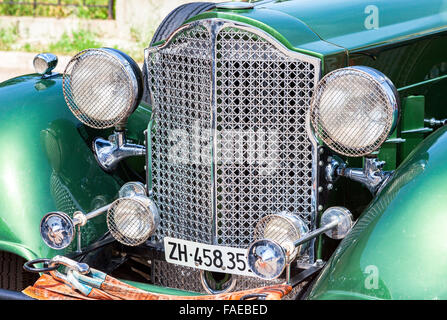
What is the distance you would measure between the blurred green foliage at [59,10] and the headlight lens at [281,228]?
26.9ft

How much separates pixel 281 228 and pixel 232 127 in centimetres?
40

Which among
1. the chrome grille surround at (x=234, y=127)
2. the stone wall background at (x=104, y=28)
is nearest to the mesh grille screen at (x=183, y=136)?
the chrome grille surround at (x=234, y=127)

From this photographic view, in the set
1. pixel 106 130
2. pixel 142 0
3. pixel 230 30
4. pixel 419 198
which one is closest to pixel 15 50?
pixel 142 0

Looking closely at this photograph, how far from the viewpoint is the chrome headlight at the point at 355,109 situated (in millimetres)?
2385

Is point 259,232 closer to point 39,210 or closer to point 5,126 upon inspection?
point 39,210

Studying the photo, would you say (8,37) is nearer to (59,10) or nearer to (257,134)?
(59,10)

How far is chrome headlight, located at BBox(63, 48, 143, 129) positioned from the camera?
282 cm

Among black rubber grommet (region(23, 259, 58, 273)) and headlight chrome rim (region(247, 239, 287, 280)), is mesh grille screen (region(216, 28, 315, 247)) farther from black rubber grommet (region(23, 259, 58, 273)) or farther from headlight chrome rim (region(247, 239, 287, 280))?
black rubber grommet (region(23, 259, 58, 273))

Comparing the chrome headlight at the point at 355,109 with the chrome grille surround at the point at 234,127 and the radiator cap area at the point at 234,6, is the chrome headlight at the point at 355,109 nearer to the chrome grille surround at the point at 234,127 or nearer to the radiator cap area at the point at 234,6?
the chrome grille surround at the point at 234,127

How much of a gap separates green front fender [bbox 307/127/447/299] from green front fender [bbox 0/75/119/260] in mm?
1170

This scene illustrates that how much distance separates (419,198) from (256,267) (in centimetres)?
55

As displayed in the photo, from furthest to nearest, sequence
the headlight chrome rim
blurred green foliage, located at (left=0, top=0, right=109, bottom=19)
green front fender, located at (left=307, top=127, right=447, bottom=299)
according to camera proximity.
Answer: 1. blurred green foliage, located at (left=0, top=0, right=109, bottom=19)
2. the headlight chrome rim
3. green front fender, located at (left=307, top=127, right=447, bottom=299)

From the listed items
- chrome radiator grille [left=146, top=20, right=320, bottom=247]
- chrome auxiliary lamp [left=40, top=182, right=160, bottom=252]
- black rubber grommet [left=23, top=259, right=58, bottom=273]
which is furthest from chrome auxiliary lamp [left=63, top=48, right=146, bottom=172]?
black rubber grommet [left=23, top=259, right=58, bottom=273]

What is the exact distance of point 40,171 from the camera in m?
3.02
